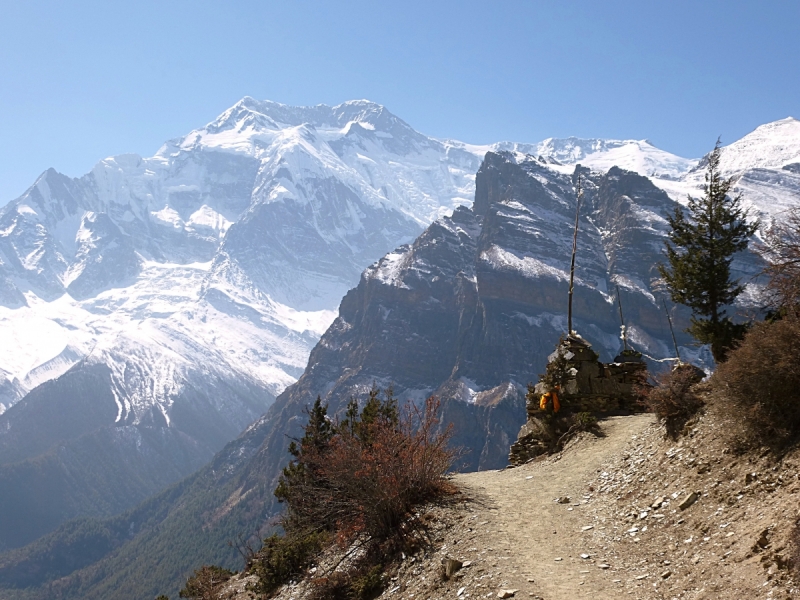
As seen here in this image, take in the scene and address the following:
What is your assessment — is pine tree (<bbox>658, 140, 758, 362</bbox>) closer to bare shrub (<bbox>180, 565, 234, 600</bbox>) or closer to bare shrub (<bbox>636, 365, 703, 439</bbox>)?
bare shrub (<bbox>636, 365, 703, 439</bbox>)

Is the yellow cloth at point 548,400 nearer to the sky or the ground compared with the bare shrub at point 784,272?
nearer to the ground

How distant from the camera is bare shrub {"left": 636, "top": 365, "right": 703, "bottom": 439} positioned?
19.3 metres

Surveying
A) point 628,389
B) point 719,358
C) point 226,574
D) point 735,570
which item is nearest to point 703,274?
point 719,358

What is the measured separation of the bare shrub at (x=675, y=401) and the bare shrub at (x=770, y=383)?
2.86 m

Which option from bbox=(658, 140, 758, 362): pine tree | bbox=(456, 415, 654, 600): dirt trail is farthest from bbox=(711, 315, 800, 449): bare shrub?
bbox=(658, 140, 758, 362): pine tree

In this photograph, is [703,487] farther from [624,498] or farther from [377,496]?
[377,496]

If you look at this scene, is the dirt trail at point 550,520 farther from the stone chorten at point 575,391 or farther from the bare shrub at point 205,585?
Result: the bare shrub at point 205,585

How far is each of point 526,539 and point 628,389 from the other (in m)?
15.6

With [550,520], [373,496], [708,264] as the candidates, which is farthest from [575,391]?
[373,496]

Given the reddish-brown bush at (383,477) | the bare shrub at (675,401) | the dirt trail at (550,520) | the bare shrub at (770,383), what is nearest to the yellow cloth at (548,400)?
the dirt trail at (550,520)

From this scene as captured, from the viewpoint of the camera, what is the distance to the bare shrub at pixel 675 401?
1928 cm

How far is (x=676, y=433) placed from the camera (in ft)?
63.0

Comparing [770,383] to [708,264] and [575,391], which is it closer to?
[575,391]

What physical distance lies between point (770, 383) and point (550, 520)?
7.00m
